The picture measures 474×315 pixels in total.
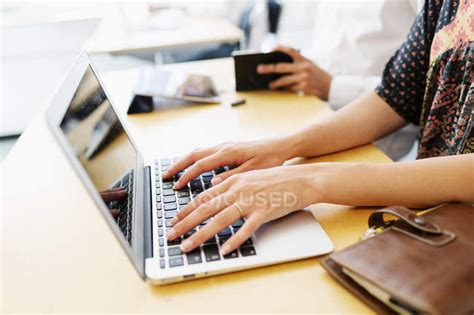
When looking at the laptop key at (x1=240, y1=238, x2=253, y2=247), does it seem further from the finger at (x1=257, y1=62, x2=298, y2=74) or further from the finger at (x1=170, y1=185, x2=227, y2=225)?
the finger at (x1=257, y1=62, x2=298, y2=74)

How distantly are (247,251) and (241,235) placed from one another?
2cm

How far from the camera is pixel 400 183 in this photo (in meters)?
0.61

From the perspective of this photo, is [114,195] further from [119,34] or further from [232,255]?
[119,34]

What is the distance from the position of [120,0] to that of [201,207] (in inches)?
88.4

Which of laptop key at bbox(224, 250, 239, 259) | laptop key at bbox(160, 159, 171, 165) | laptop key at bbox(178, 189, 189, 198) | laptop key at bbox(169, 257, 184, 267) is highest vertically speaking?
laptop key at bbox(160, 159, 171, 165)

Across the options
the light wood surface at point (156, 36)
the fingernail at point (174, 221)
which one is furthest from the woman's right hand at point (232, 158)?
the light wood surface at point (156, 36)

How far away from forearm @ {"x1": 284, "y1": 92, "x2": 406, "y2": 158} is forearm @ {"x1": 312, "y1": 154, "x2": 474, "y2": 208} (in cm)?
18

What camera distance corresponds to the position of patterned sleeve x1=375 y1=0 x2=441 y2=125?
833 mm

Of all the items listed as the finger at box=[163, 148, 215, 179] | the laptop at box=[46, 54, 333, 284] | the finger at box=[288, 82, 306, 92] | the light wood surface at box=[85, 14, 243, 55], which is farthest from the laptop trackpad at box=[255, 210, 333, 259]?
the light wood surface at box=[85, 14, 243, 55]

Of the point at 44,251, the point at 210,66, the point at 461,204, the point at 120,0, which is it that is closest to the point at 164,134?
the point at 44,251

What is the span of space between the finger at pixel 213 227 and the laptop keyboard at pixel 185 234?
0.04 ft

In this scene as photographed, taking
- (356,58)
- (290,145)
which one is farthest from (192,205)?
(356,58)

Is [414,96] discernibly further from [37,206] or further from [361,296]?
[37,206]

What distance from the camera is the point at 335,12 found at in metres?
1.33
